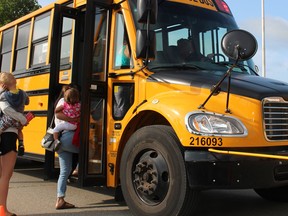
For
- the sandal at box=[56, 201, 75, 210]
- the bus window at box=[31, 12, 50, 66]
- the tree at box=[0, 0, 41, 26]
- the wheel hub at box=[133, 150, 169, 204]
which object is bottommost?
the sandal at box=[56, 201, 75, 210]

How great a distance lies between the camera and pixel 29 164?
31.0 feet

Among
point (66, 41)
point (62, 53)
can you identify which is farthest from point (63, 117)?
point (66, 41)

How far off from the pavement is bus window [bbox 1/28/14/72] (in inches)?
87.7

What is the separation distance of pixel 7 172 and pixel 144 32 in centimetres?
216

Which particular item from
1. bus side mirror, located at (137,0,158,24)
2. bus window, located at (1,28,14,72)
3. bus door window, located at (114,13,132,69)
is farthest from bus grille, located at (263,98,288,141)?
bus window, located at (1,28,14,72)

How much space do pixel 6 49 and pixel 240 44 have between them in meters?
5.50

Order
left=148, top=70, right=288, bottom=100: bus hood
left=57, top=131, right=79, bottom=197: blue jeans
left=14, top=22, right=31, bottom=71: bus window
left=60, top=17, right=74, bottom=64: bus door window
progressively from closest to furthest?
left=148, top=70, right=288, bottom=100: bus hood
left=57, top=131, right=79, bottom=197: blue jeans
left=60, top=17, right=74, bottom=64: bus door window
left=14, top=22, right=31, bottom=71: bus window

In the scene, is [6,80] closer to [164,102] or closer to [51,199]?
[164,102]

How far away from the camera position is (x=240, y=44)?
420cm

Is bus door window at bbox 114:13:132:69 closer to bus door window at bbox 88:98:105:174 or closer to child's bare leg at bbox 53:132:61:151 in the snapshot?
bus door window at bbox 88:98:105:174

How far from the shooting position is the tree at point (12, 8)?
878 inches

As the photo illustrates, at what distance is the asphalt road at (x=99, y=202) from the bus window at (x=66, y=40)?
2006 mm

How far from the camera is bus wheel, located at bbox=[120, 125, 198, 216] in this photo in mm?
4164

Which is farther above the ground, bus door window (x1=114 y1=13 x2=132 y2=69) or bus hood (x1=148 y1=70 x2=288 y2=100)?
bus door window (x1=114 y1=13 x2=132 y2=69)
